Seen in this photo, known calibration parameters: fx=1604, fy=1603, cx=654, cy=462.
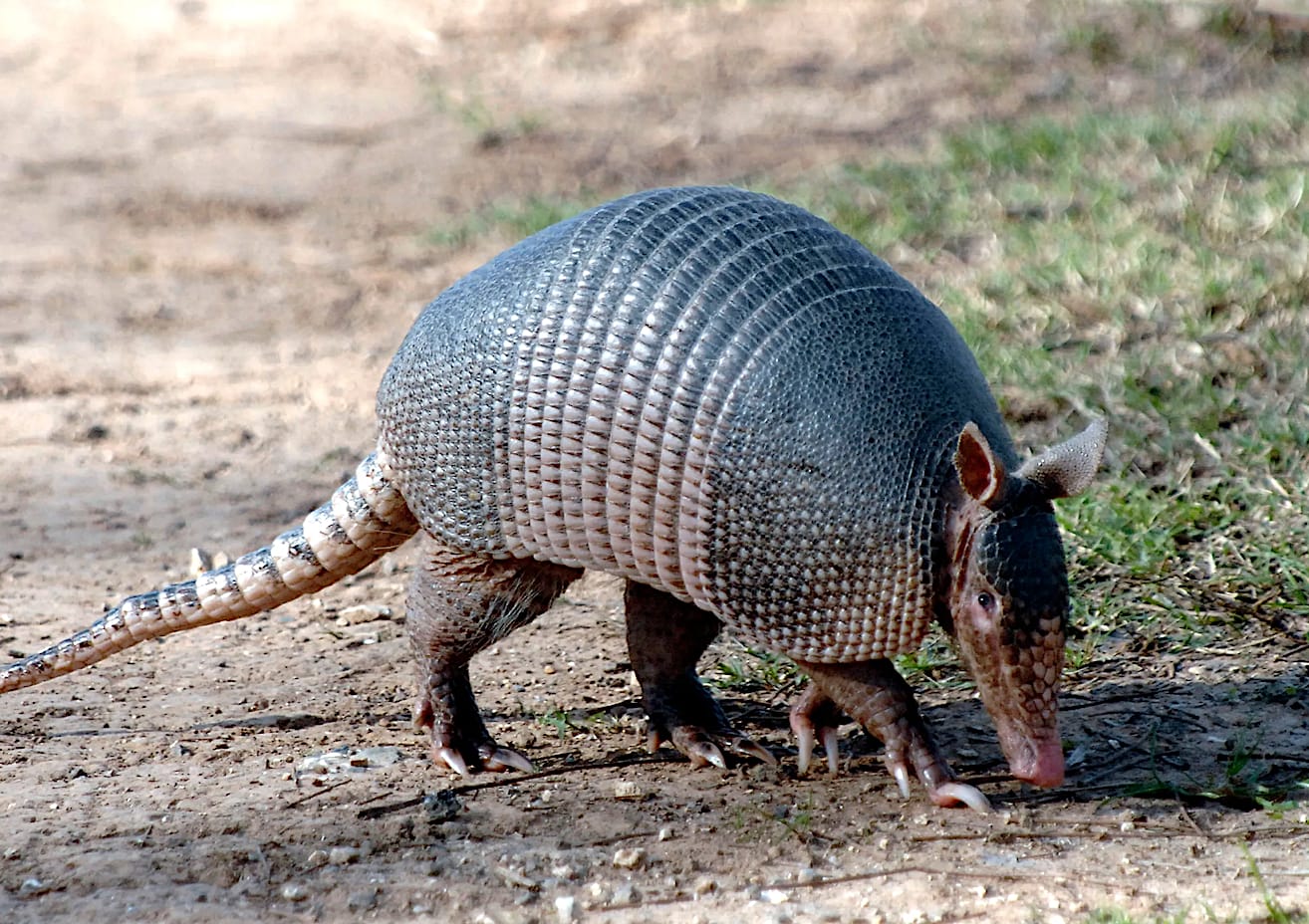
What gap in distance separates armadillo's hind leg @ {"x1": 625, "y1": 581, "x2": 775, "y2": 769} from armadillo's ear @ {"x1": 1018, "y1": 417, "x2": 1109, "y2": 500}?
1246 mm

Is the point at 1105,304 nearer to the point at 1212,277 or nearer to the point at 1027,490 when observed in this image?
the point at 1212,277

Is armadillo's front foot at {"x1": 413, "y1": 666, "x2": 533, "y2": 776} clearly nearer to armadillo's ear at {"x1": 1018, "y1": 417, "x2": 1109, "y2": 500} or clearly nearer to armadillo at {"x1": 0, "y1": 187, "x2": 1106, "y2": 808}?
armadillo at {"x1": 0, "y1": 187, "x2": 1106, "y2": 808}

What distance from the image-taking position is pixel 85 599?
19.2 feet

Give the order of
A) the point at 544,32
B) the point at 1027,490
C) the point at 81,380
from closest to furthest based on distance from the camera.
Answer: the point at 1027,490, the point at 81,380, the point at 544,32

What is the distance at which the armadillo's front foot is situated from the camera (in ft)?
14.6

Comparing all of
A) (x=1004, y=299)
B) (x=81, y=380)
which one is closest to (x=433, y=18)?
(x=81, y=380)

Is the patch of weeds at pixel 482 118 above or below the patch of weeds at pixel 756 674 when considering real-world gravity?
above

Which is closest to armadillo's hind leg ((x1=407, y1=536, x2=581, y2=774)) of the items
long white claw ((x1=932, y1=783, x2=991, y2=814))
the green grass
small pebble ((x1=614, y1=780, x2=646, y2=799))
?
small pebble ((x1=614, y1=780, x2=646, y2=799))

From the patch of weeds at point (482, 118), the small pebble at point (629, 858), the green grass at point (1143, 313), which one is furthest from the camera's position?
the patch of weeds at point (482, 118)

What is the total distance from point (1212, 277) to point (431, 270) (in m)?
4.33

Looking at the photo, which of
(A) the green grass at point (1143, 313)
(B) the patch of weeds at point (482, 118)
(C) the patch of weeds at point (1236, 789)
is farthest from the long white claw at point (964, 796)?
(B) the patch of weeds at point (482, 118)

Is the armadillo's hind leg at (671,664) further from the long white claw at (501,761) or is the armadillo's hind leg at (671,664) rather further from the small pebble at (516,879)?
the small pebble at (516,879)

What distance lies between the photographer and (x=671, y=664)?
461cm

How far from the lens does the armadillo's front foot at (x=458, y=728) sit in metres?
4.45
